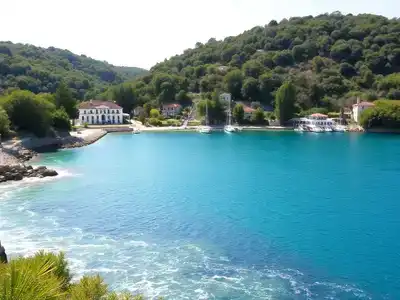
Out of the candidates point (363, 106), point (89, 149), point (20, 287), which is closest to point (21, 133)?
point (89, 149)

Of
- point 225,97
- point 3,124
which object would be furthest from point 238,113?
point 3,124

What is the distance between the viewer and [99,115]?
273 feet

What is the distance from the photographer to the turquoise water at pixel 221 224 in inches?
645

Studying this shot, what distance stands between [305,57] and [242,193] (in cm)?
8701

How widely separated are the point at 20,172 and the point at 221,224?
64.0ft

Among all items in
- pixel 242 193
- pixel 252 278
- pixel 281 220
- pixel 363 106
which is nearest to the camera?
pixel 252 278

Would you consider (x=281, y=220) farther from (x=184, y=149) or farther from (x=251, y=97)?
(x=251, y=97)

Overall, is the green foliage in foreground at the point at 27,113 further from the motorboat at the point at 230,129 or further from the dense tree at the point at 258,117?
the dense tree at the point at 258,117

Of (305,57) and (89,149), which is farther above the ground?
(305,57)

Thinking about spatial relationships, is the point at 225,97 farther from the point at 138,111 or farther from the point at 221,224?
the point at 221,224

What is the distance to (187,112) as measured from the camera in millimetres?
93000

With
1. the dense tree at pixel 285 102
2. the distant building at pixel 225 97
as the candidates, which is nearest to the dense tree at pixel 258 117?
the dense tree at pixel 285 102

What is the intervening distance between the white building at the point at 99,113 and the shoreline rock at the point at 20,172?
47253 millimetres

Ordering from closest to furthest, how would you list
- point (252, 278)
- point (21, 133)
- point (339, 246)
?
point (252, 278), point (339, 246), point (21, 133)
